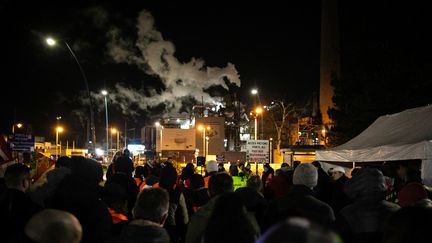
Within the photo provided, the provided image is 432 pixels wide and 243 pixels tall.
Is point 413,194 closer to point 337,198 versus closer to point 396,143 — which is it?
point 337,198

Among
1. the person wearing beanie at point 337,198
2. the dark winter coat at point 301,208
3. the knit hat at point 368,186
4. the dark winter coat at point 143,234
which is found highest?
the knit hat at point 368,186

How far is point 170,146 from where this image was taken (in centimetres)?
6462

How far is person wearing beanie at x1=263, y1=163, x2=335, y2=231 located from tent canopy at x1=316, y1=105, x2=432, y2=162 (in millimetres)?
6234

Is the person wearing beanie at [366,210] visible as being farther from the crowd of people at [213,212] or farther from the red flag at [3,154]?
the red flag at [3,154]

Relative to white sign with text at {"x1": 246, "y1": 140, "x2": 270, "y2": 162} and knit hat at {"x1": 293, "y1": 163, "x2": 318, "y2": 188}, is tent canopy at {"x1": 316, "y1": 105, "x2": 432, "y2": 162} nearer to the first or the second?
white sign with text at {"x1": 246, "y1": 140, "x2": 270, "y2": 162}

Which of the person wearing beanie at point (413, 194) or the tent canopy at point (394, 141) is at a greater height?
the tent canopy at point (394, 141)

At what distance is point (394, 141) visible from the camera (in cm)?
1247

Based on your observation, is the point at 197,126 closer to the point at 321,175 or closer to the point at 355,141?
the point at 355,141

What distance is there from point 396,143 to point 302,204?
8.53 metres

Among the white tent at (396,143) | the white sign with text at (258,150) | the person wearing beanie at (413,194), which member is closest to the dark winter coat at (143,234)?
the person wearing beanie at (413,194)

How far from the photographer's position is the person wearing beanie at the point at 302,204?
401 cm

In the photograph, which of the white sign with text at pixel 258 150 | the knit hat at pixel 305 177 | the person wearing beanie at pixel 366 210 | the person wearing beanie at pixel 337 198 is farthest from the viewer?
the white sign with text at pixel 258 150

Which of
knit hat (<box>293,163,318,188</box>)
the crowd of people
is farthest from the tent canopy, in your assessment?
knit hat (<box>293,163,318,188</box>)

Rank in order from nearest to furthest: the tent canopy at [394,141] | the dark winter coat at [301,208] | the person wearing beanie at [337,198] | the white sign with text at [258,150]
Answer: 1. the dark winter coat at [301,208]
2. the person wearing beanie at [337,198]
3. the tent canopy at [394,141]
4. the white sign with text at [258,150]
